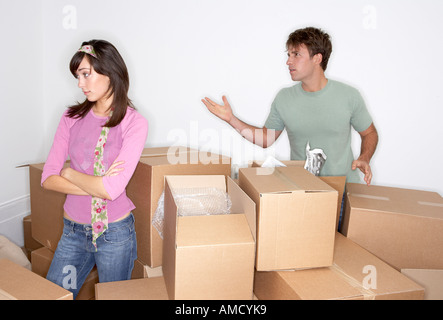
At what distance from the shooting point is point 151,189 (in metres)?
1.39

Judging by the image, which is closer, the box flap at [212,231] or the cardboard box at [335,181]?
the box flap at [212,231]

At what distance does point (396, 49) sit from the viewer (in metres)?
2.03

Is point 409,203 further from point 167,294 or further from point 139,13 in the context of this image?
point 139,13

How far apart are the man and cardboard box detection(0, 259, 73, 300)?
101 centimetres

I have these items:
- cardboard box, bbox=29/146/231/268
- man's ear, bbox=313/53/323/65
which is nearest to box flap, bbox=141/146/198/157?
cardboard box, bbox=29/146/231/268

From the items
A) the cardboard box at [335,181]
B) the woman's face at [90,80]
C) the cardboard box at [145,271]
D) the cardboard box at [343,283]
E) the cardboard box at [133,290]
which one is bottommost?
the cardboard box at [145,271]

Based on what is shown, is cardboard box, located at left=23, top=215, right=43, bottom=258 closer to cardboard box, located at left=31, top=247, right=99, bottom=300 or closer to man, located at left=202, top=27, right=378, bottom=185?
cardboard box, located at left=31, top=247, right=99, bottom=300

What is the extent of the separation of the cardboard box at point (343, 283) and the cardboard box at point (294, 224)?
37 mm

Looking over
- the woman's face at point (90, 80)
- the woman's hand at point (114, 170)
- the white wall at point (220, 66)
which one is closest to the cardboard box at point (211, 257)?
the woman's hand at point (114, 170)

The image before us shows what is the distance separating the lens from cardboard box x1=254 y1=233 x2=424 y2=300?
1003 mm

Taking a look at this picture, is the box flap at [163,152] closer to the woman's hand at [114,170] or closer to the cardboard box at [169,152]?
the cardboard box at [169,152]

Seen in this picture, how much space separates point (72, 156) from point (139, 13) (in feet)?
4.72

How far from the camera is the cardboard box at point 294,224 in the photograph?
1.05 metres
